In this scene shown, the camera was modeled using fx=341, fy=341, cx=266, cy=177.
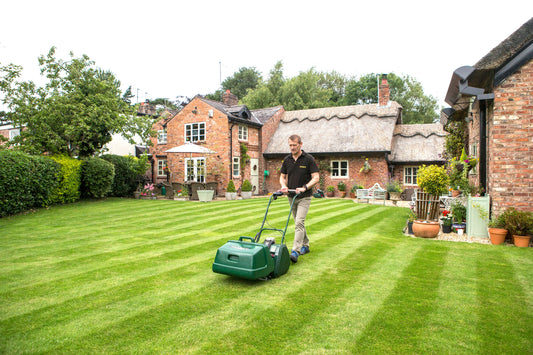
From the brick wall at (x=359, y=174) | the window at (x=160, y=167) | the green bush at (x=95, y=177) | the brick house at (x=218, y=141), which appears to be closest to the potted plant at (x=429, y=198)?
the brick wall at (x=359, y=174)

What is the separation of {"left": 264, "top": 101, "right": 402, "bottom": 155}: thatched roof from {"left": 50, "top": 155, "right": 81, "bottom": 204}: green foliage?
11995 mm

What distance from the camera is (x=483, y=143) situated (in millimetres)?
8398

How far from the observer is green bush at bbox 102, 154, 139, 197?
19.4 metres

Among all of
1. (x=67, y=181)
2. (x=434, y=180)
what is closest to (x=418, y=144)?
(x=434, y=180)

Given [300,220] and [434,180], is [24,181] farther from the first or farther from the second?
[434,180]

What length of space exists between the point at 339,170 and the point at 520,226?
1500 cm

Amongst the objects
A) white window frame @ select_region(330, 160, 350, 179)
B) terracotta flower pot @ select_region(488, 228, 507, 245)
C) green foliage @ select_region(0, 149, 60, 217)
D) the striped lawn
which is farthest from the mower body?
white window frame @ select_region(330, 160, 350, 179)

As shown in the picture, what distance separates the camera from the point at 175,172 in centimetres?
2262

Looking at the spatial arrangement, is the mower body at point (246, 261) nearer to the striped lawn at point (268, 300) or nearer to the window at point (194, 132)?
the striped lawn at point (268, 300)

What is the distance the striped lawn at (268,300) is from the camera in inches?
121

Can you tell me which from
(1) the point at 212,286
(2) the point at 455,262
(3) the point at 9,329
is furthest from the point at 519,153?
(3) the point at 9,329

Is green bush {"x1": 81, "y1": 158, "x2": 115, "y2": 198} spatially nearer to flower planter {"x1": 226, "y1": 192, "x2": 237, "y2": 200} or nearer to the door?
flower planter {"x1": 226, "y1": 192, "x2": 237, "y2": 200}

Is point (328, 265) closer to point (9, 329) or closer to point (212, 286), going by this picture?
point (212, 286)

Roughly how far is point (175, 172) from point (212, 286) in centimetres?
1896
